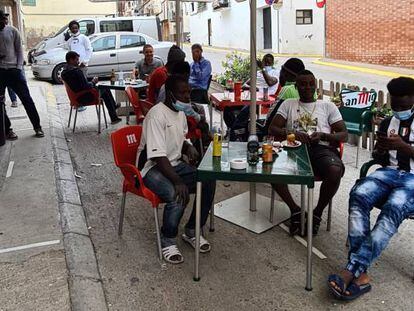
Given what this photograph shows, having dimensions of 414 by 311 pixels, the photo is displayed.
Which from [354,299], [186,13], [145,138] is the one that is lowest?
[354,299]

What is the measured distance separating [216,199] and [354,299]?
207 cm

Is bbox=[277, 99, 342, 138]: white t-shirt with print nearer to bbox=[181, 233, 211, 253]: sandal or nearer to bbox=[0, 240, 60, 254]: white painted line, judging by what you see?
bbox=[181, 233, 211, 253]: sandal

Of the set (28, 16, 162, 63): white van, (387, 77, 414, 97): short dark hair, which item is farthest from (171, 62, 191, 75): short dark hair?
(28, 16, 162, 63): white van

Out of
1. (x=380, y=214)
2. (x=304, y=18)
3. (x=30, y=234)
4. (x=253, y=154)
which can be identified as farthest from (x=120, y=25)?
(x=380, y=214)

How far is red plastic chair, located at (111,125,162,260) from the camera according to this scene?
11.4ft

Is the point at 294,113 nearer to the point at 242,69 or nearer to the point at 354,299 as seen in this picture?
the point at 354,299

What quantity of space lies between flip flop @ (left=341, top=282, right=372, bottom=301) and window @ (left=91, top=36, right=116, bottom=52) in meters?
13.0

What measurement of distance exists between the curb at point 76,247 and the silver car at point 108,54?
29.4 ft

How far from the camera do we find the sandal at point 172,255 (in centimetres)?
349

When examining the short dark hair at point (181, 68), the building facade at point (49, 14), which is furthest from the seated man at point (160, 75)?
the building facade at point (49, 14)

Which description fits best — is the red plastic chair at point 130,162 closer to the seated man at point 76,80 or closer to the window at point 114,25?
the seated man at point 76,80

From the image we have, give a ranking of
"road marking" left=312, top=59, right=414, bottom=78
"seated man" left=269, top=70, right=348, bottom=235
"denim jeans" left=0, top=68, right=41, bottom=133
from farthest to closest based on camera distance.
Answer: "road marking" left=312, top=59, right=414, bottom=78
"denim jeans" left=0, top=68, right=41, bottom=133
"seated man" left=269, top=70, right=348, bottom=235

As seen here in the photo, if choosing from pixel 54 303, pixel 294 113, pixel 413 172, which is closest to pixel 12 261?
pixel 54 303

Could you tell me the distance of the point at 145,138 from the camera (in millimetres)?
3551
